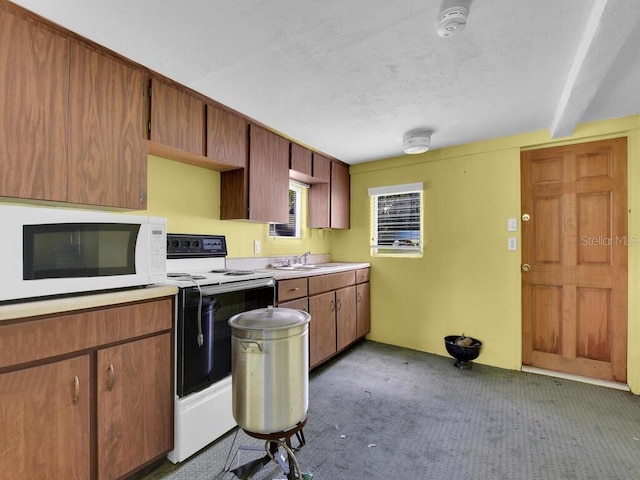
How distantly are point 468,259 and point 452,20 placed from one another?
2.36m

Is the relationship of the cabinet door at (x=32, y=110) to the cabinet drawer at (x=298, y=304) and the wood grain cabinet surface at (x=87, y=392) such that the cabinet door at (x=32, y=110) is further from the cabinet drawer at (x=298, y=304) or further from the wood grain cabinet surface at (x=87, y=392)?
the cabinet drawer at (x=298, y=304)

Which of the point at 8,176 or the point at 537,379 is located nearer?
the point at 8,176

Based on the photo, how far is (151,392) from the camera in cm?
155

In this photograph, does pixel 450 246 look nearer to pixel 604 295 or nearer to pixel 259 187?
pixel 604 295

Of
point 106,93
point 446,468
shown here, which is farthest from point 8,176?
point 446,468

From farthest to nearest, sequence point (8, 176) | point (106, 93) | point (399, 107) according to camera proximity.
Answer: point (399, 107)
point (106, 93)
point (8, 176)

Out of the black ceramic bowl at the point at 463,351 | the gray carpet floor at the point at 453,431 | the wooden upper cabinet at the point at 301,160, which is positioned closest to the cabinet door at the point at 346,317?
the gray carpet floor at the point at 453,431

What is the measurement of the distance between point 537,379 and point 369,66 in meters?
2.93

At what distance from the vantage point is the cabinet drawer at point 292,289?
2.38 meters

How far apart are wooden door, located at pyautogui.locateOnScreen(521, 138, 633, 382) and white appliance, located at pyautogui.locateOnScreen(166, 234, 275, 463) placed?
2.58 metres

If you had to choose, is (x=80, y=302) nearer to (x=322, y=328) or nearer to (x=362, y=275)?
(x=322, y=328)

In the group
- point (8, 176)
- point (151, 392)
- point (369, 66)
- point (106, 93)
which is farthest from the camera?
point (369, 66)

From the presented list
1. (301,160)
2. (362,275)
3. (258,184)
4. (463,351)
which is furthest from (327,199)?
(463,351)

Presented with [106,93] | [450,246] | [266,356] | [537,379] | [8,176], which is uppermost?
[106,93]
